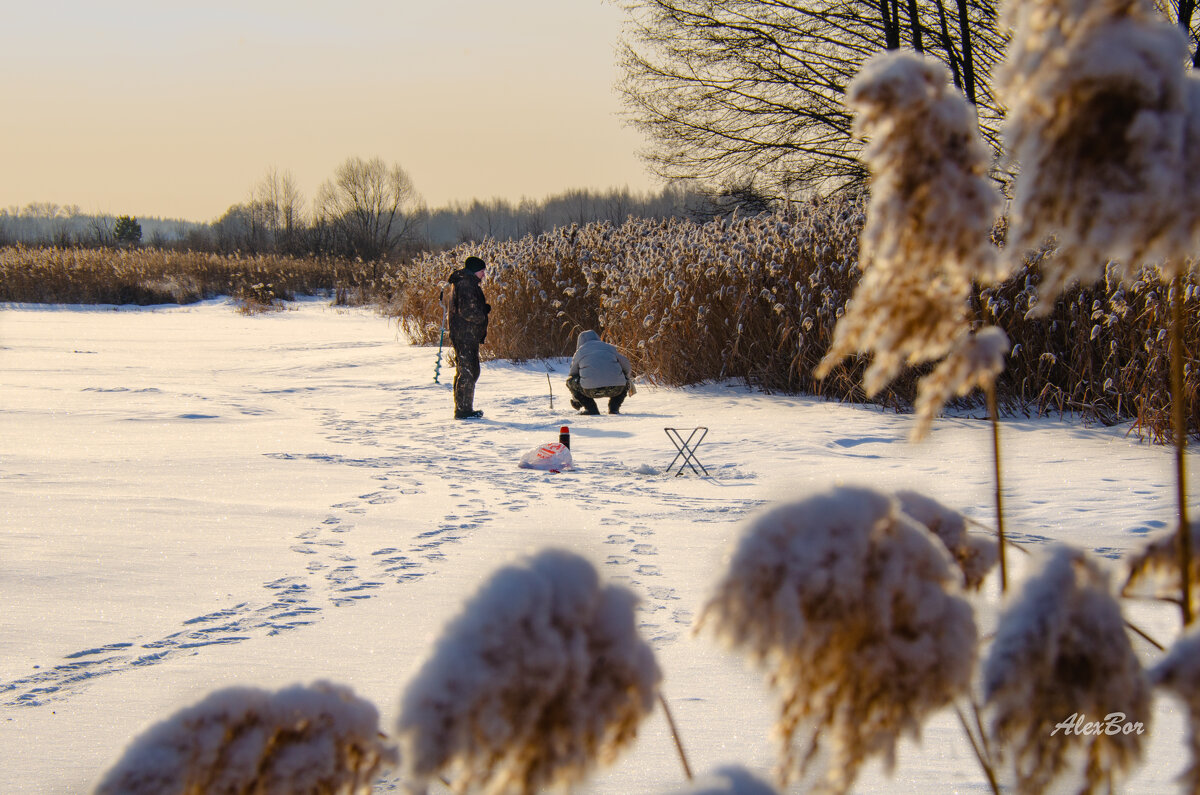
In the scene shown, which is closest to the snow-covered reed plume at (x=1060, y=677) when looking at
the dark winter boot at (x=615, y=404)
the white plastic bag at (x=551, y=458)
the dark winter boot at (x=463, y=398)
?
the white plastic bag at (x=551, y=458)

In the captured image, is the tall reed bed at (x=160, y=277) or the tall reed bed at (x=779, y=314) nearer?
the tall reed bed at (x=779, y=314)

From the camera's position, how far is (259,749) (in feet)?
2.45

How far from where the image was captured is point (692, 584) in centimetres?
339

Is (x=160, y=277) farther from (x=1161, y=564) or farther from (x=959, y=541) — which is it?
(x=1161, y=564)

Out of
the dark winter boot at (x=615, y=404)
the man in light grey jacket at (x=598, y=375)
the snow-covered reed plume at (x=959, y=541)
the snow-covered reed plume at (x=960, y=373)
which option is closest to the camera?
the snow-covered reed plume at (x=960, y=373)

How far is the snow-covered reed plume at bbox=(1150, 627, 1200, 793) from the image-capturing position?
0.52m

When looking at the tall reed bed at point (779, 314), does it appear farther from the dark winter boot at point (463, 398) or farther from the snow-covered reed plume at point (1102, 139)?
the snow-covered reed plume at point (1102, 139)

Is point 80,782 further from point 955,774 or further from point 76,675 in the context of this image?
point 955,774

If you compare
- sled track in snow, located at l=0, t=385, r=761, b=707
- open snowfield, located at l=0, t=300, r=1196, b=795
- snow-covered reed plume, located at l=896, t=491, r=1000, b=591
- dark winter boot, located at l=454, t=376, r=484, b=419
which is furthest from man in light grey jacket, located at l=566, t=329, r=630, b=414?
snow-covered reed plume, located at l=896, t=491, r=1000, b=591

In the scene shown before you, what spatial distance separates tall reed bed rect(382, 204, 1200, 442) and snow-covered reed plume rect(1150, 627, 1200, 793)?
352cm

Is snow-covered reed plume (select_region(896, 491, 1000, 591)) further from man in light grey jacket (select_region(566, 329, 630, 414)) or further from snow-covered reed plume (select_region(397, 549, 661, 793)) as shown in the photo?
man in light grey jacket (select_region(566, 329, 630, 414))

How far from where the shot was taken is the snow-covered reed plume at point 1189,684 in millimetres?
524

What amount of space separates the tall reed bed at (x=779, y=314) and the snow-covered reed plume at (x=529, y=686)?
3.62 meters

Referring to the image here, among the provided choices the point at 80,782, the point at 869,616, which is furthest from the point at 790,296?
the point at 869,616
